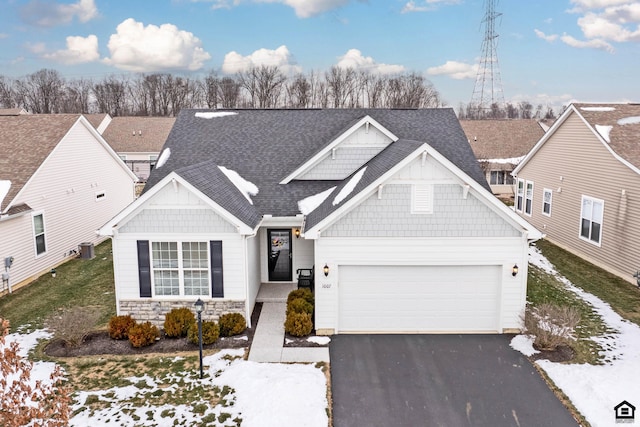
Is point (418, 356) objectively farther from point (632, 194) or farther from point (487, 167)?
point (487, 167)

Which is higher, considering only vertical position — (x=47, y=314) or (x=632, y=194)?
(x=632, y=194)

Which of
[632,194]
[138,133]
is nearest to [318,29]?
[138,133]

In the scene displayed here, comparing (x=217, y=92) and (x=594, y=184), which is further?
(x=217, y=92)

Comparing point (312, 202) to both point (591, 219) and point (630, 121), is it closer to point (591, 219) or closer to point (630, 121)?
point (591, 219)

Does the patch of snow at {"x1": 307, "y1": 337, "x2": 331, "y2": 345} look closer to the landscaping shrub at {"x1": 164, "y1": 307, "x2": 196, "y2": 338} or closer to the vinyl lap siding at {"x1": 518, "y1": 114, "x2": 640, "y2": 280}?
the landscaping shrub at {"x1": 164, "y1": 307, "x2": 196, "y2": 338}

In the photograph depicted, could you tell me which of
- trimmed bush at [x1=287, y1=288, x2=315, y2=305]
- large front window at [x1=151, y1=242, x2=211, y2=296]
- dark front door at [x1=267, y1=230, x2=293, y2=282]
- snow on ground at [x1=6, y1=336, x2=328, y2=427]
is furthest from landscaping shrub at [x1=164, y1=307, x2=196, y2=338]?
dark front door at [x1=267, y1=230, x2=293, y2=282]

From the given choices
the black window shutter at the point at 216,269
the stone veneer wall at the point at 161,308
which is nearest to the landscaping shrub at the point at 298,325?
the stone veneer wall at the point at 161,308

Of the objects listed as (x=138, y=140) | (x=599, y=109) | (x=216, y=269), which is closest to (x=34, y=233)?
(x=216, y=269)

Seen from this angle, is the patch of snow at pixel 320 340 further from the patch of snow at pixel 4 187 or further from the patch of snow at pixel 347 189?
the patch of snow at pixel 4 187
